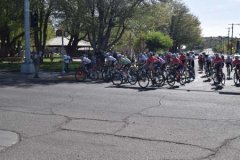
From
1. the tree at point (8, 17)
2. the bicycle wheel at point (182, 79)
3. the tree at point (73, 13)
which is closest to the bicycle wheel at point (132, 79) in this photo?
the bicycle wheel at point (182, 79)

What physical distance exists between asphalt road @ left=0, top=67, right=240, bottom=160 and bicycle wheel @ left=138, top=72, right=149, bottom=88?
4304 mm

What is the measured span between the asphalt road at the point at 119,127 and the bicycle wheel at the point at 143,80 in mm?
4304

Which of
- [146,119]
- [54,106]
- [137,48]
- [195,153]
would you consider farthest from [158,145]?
[137,48]

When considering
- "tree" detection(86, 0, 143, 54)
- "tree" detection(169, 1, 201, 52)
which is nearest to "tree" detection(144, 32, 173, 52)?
"tree" detection(169, 1, 201, 52)

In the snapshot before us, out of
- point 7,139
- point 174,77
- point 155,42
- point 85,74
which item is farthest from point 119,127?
point 155,42

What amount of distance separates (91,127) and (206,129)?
2.35 metres

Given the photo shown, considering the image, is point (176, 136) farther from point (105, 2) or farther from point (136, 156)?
point (105, 2)

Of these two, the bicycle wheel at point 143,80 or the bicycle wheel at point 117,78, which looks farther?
the bicycle wheel at point 117,78

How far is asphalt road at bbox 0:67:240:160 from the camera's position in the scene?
7188 mm

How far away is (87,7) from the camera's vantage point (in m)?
31.3

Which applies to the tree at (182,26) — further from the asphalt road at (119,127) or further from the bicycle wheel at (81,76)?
the asphalt road at (119,127)

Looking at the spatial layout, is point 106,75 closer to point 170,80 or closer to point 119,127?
point 170,80

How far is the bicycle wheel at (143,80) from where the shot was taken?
19.9 metres

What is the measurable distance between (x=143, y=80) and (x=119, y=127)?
11.1 meters
